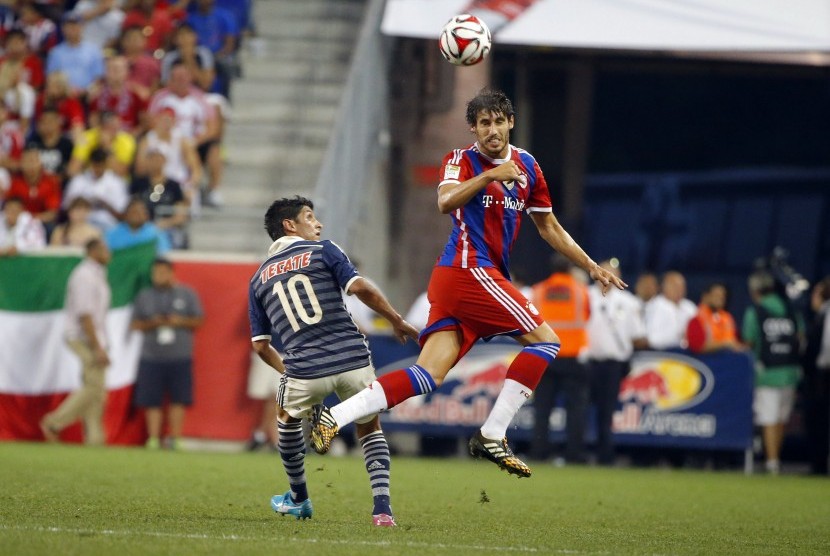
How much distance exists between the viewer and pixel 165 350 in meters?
16.9

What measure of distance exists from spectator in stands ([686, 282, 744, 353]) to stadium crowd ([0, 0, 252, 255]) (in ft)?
19.8

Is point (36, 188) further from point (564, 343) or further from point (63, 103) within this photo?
point (564, 343)

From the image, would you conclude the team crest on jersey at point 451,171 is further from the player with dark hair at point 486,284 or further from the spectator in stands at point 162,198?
the spectator in stands at point 162,198

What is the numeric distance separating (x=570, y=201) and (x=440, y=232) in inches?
145

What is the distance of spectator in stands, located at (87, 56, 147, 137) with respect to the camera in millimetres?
19750

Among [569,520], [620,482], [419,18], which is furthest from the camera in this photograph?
[419,18]

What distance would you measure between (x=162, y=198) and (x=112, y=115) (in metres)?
1.59

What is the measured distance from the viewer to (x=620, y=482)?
13.5m

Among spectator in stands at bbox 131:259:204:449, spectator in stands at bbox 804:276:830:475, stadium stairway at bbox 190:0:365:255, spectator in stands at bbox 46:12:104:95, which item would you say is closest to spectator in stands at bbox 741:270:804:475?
spectator in stands at bbox 804:276:830:475

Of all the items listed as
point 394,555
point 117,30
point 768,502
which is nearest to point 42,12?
point 117,30

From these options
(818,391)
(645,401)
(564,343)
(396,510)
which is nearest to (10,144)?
(564,343)

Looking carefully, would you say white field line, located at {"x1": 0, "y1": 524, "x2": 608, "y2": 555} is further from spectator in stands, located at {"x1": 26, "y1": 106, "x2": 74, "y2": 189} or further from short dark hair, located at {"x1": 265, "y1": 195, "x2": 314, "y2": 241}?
spectator in stands, located at {"x1": 26, "y1": 106, "x2": 74, "y2": 189}

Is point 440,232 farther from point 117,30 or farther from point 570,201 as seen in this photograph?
point 117,30

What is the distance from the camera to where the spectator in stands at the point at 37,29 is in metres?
21.3
